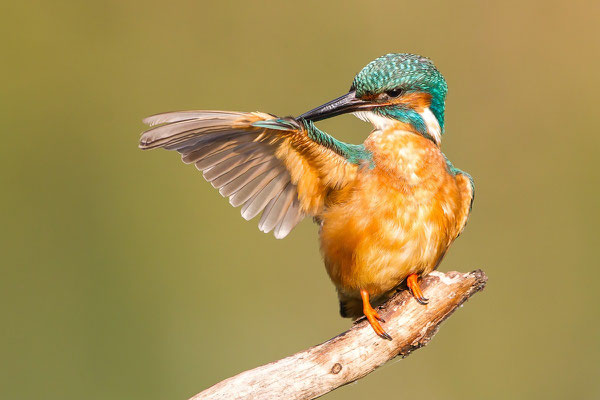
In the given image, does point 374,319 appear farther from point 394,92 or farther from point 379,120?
point 394,92

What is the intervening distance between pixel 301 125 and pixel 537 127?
12.1 ft

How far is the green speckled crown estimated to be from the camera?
10.0 ft

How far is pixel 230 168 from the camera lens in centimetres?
295

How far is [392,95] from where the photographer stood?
10.2 feet

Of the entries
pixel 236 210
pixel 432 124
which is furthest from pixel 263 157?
pixel 236 210

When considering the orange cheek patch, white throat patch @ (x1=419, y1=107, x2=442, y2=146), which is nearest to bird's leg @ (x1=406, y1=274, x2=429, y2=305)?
white throat patch @ (x1=419, y1=107, x2=442, y2=146)

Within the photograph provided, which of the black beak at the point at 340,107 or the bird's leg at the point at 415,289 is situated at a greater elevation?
the black beak at the point at 340,107

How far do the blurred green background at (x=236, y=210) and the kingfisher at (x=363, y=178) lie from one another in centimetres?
218

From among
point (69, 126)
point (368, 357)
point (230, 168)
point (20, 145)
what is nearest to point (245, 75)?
point (69, 126)

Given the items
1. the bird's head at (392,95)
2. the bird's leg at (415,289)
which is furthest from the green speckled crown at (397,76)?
the bird's leg at (415,289)

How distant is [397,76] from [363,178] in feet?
1.51

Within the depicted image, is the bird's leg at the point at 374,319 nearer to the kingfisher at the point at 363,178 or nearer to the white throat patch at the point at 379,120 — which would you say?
the kingfisher at the point at 363,178

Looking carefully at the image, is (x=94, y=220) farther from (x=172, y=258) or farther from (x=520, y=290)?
(x=520, y=290)

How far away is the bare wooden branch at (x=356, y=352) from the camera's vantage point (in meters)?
2.74
